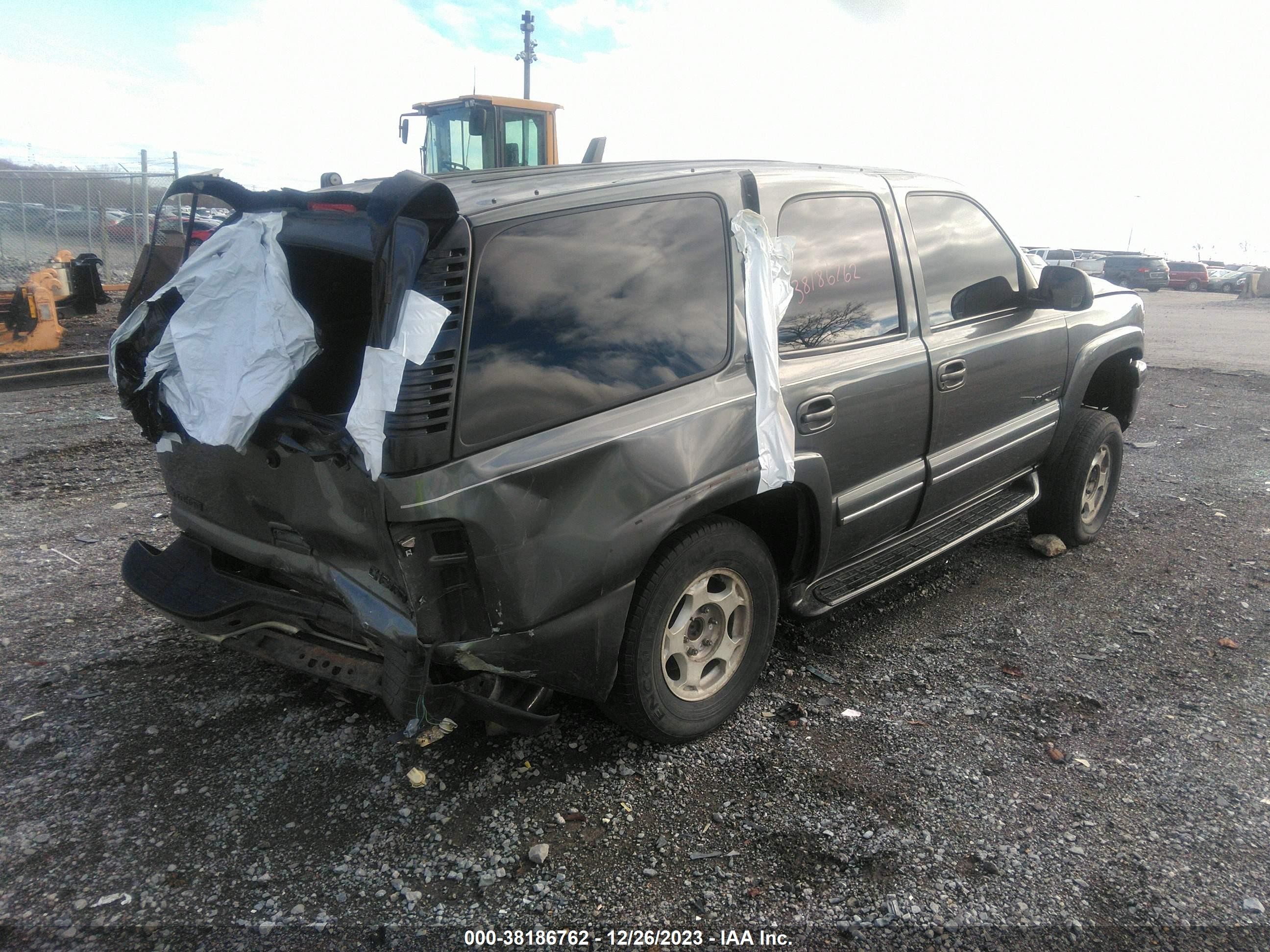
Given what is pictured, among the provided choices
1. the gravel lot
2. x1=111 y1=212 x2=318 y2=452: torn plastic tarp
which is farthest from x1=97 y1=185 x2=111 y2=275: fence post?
x1=111 y1=212 x2=318 y2=452: torn plastic tarp

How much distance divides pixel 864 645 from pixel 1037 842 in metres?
1.25

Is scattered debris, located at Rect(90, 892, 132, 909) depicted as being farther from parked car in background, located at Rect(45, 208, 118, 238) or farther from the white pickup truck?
the white pickup truck

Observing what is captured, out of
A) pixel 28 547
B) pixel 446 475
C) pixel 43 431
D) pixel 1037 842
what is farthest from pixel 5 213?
pixel 1037 842

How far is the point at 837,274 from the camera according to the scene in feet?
10.7

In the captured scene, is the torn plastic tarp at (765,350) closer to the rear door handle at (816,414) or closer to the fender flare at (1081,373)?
the rear door handle at (816,414)

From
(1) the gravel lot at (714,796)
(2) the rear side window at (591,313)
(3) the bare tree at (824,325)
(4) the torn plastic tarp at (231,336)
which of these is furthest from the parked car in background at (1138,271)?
(4) the torn plastic tarp at (231,336)

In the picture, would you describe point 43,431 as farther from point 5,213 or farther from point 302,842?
point 5,213

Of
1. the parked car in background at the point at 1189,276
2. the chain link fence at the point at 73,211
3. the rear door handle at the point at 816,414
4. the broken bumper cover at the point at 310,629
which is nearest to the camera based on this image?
the broken bumper cover at the point at 310,629

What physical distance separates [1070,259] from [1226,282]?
5.92 m

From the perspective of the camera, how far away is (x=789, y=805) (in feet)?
8.77

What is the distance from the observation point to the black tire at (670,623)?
2.67 metres

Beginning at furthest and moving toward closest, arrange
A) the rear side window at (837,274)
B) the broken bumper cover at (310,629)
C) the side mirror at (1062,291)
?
the side mirror at (1062,291) < the rear side window at (837,274) < the broken bumper cover at (310,629)

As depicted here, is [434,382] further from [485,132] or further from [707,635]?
[485,132]

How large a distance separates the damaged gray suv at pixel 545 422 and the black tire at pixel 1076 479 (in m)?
1.23
